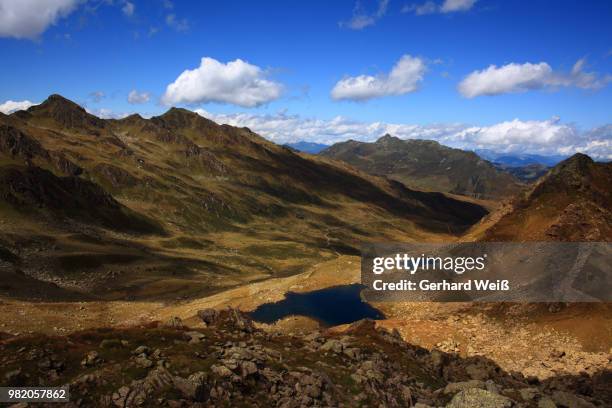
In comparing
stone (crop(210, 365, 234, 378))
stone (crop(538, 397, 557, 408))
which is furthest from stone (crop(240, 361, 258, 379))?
stone (crop(538, 397, 557, 408))

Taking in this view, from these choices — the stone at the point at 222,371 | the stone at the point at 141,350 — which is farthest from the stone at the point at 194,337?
the stone at the point at 222,371

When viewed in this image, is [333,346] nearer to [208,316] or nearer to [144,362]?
[208,316]

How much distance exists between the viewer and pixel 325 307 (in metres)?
66.6

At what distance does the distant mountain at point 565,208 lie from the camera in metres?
57.2

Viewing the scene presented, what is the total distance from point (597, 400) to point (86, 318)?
55.0 m

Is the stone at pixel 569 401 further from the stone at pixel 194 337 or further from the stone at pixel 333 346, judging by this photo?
the stone at pixel 194 337

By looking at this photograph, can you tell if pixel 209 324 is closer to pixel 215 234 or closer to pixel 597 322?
pixel 597 322

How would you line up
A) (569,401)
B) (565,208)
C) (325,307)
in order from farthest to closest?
(325,307) → (565,208) → (569,401)

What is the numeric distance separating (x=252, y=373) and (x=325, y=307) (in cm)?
3905

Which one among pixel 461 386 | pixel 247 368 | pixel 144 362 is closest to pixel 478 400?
pixel 461 386

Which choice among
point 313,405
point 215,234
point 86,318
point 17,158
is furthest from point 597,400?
point 17,158

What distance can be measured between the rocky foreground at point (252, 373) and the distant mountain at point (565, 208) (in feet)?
69.1

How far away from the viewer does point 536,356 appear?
45438mm

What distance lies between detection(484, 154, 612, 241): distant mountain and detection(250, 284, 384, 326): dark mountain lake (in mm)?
19737
